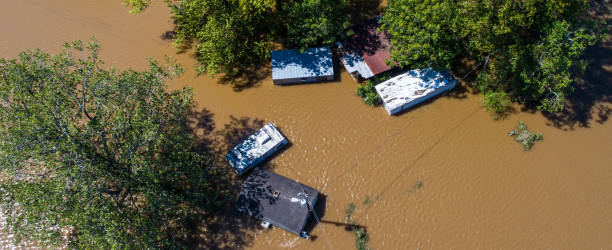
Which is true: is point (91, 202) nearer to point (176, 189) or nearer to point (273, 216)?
point (176, 189)

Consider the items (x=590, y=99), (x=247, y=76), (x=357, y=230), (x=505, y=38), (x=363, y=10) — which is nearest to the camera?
(x=357, y=230)

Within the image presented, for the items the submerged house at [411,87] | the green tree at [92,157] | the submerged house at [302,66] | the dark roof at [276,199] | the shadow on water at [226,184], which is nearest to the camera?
the green tree at [92,157]

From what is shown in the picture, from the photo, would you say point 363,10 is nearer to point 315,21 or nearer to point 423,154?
point 315,21

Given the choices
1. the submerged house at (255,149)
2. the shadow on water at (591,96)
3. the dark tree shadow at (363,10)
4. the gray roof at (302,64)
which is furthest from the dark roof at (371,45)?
the shadow on water at (591,96)

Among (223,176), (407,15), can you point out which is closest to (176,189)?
(223,176)

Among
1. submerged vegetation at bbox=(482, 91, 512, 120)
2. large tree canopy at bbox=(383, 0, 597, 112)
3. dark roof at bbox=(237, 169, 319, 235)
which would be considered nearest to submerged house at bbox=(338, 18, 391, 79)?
large tree canopy at bbox=(383, 0, 597, 112)

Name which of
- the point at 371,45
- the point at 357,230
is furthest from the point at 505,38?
the point at 357,230

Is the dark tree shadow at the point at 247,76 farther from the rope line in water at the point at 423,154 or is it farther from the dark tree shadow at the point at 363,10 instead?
the rope line in water at the point at 423,154
